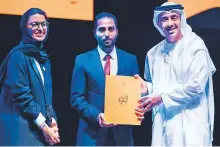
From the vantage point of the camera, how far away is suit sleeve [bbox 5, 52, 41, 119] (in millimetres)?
2750

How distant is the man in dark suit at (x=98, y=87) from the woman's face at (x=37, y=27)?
0.29 metres

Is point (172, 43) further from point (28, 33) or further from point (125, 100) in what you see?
point (28, 33)

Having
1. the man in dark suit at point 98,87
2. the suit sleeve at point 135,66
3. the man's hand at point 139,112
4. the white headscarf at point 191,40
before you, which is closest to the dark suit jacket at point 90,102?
the man in dark suit at point 98,87

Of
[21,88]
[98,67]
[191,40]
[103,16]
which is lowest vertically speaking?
[21,88]

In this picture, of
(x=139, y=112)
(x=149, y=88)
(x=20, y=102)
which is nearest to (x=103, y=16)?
(x=149, y=88)

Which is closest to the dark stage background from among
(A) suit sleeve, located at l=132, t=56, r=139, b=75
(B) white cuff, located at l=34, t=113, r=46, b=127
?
(A) suit sleeve, located at l=132, t=56, r=139, b=75

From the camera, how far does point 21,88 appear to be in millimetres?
2748

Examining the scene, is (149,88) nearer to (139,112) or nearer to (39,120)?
A: (139,112)

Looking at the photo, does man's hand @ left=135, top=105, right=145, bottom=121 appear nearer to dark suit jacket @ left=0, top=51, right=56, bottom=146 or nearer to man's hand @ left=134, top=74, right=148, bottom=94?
man's hand @ left=134, top=74, right=148, bottom=94

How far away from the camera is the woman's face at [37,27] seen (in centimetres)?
285

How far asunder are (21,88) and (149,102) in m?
0.84

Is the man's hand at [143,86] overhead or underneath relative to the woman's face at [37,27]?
underneath

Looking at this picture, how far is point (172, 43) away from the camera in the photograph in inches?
118

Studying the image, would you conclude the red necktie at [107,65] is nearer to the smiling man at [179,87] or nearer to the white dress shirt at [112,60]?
the white dress shirt at [112,60]
